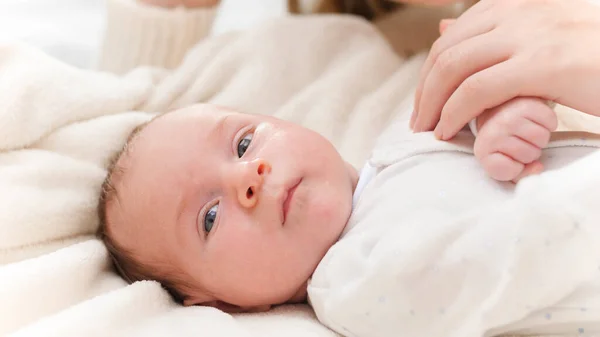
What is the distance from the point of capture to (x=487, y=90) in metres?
0.67

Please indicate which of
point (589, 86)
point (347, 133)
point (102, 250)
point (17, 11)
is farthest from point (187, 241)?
point (17, 11)

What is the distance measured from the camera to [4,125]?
35.8 inches

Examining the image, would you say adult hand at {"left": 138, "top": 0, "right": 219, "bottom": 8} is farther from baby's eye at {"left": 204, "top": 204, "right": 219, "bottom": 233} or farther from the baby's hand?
the baby's hand

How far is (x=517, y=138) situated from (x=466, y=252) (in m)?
0.14

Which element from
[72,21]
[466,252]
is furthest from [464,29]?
[72,21]

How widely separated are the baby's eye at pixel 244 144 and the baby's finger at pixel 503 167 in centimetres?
35

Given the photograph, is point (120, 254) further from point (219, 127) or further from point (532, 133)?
point (532, 133)

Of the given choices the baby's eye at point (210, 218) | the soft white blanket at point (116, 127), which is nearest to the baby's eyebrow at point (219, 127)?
the baby's eye at point (210, 218)

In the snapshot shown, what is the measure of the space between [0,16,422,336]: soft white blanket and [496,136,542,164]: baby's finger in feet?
0.98

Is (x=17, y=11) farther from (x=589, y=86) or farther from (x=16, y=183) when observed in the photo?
(x=589, y=86)

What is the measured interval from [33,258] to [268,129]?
37 cm

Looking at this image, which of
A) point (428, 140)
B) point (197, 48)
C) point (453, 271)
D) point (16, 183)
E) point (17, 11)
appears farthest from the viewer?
point (17, 11)

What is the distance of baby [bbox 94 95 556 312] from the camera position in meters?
0.78

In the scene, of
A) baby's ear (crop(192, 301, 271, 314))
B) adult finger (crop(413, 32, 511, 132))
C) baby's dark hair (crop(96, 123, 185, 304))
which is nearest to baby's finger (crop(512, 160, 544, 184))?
adult finger (crop(413, 32, 511, 132))
